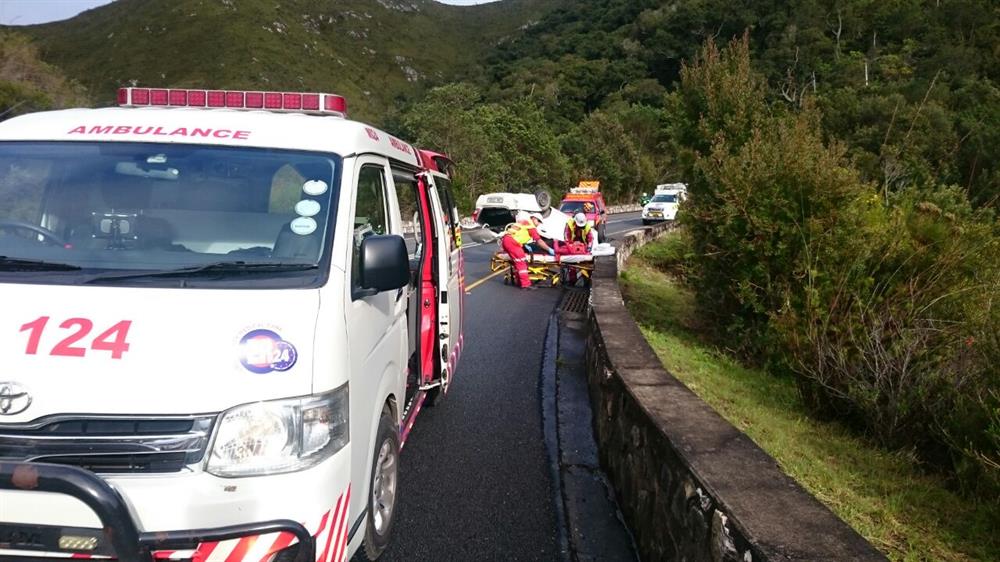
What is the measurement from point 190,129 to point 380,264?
126 cm

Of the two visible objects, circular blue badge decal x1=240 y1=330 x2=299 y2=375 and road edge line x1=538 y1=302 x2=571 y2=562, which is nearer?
circular blue badge decal x1=240 y1=330 x2=299 y2=375

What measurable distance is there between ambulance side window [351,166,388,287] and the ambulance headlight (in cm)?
Answer: 97

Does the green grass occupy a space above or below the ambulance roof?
below

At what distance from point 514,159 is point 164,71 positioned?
224ft

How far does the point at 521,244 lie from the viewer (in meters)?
15.2

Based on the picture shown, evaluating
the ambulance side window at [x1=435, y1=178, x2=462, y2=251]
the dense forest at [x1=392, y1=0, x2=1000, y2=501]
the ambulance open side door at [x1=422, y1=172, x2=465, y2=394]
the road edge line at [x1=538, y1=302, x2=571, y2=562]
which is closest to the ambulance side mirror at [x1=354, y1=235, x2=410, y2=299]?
the road edge line at [x1=538, y1=302, x2=571, y2=562]

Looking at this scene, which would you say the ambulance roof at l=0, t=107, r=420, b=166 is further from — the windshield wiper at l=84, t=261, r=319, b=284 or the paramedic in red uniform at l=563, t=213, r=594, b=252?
the paramedic in red uniform at l=563, t=213, r=594, b=252

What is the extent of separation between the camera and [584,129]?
6888 centimetres

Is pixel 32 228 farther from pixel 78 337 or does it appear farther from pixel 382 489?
pixel 382 489

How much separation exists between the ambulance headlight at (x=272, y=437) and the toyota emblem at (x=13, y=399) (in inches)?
25.8

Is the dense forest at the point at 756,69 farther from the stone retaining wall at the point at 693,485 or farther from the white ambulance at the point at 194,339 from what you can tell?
the white ambulance at the point at 194,339

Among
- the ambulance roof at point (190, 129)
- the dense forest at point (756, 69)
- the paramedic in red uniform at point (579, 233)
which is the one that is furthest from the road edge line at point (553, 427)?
the paramedic in red uniform at point (579, 233)

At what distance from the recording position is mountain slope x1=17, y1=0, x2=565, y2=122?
95062 mm

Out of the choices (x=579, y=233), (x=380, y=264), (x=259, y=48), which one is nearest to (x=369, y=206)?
(x=380, y=264)
